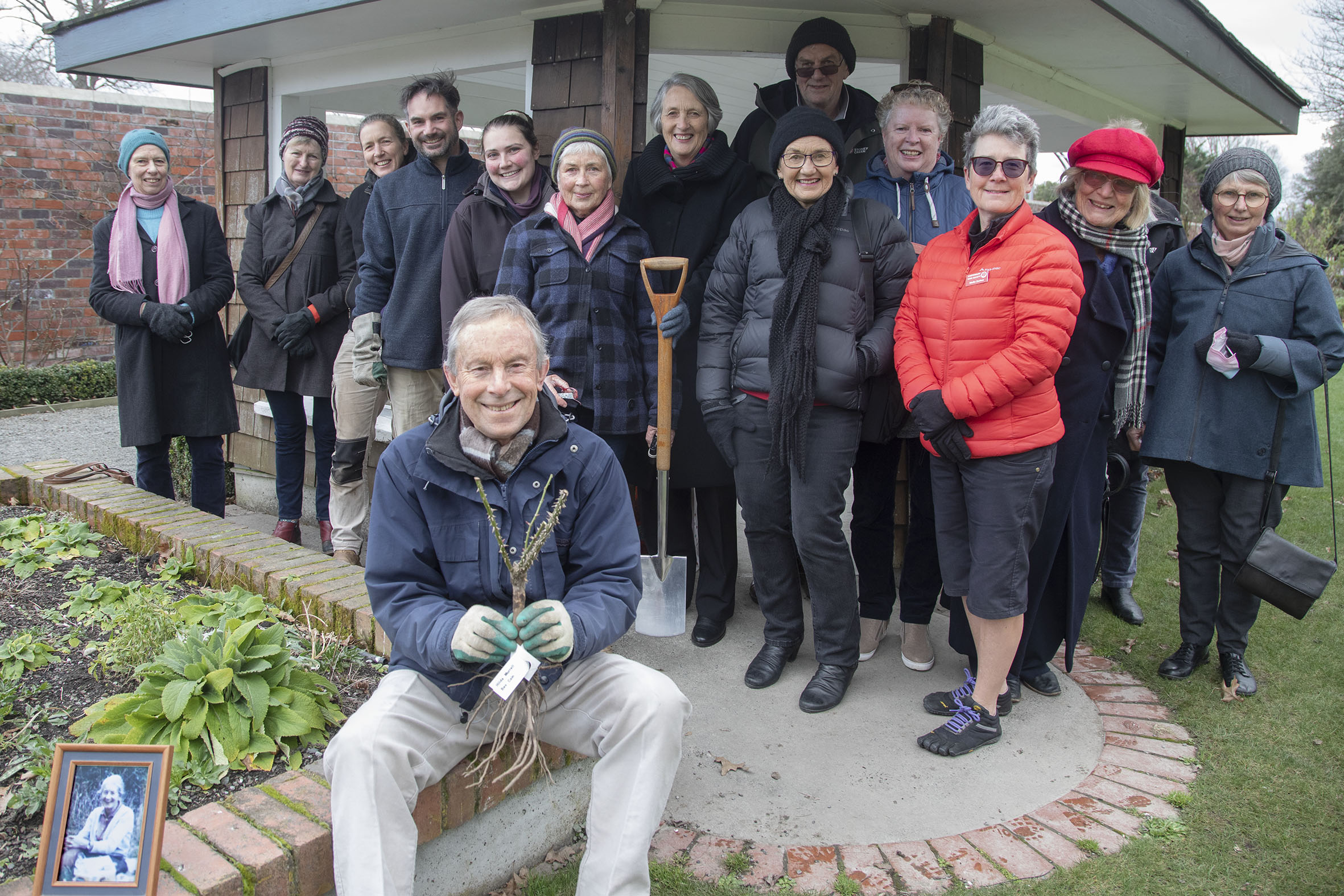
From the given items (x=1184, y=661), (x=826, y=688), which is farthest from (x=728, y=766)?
(x=1184, y=661)

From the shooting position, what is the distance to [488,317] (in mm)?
2246

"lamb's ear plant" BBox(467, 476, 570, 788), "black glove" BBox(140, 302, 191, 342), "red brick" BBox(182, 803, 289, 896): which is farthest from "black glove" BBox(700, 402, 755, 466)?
"black glove" BBox(140, 302, 191, 342)

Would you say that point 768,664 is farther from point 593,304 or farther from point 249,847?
point 249,847

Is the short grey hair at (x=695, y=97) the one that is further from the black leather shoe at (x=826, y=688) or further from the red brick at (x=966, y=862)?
the red brick at (x=966, y=862)

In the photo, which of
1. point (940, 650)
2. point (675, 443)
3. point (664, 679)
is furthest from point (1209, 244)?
point (664, 679)

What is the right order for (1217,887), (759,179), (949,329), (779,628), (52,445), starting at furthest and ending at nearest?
(52,445)
(759,179)
(779,628)
(949,329)
(1217,887)

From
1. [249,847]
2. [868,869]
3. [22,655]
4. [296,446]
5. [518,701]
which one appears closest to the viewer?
[249,847]

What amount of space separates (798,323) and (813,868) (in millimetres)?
1589

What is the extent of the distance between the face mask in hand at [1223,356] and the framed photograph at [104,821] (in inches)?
129

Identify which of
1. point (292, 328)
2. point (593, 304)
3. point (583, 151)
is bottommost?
point (292, 328)

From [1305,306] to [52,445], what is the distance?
8.12 meters

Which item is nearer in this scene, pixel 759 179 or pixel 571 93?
pixel 759 179

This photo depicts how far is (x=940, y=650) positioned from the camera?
12.3ft

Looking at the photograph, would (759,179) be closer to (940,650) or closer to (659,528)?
(659,528)
